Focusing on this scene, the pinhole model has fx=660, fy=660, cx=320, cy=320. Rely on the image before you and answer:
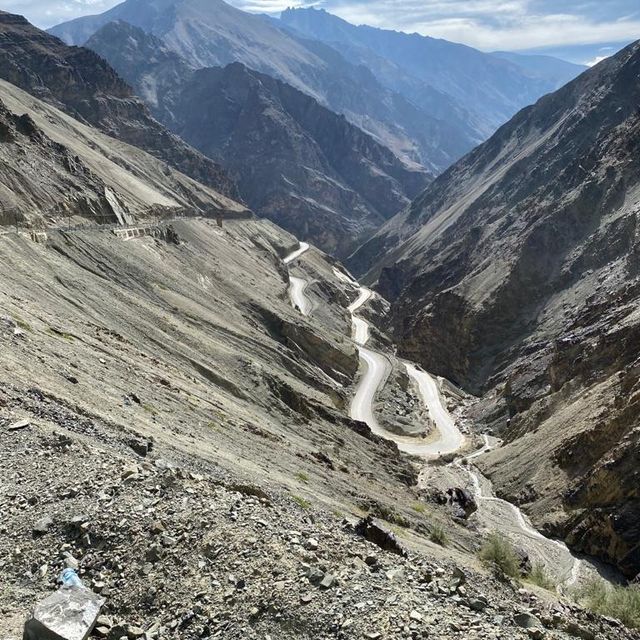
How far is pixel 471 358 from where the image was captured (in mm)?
→ 88000

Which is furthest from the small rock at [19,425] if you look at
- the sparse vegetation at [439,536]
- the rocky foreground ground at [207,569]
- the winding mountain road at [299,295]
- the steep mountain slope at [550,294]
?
the winding mountain road at [299,295]

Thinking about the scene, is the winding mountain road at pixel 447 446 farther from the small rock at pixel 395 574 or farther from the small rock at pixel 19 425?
the small rock at pixel 19 425

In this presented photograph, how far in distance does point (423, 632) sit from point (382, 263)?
515ft

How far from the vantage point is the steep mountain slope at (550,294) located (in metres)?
40.7

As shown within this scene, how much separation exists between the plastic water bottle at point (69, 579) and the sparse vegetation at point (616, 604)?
16147 millimetres

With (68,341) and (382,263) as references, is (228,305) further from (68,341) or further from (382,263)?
(382,263)

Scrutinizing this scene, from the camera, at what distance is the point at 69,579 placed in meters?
12.1

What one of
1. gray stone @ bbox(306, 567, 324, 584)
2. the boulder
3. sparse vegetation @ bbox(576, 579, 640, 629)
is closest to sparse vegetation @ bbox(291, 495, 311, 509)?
the boulder

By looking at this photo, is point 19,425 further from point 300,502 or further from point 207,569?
point 300,502

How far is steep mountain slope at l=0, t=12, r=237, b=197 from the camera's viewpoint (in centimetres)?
13425

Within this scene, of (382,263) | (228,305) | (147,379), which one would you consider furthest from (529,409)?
(382,263)

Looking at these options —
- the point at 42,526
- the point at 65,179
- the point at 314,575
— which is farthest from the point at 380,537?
the point at 65,179

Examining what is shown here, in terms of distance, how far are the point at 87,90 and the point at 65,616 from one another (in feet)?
500

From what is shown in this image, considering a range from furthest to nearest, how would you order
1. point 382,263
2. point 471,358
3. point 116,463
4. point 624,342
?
1. point 382,263
2. point 471,358
3. point 624,342
4. point 116,463
